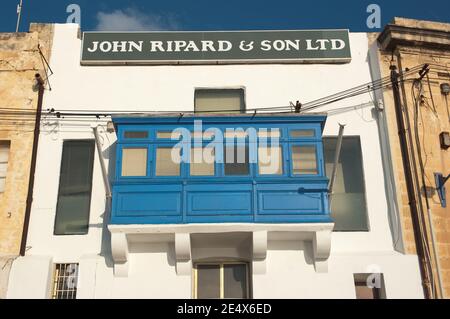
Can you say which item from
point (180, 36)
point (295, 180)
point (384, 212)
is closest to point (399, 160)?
point (384, 212)

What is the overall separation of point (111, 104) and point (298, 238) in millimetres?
5609

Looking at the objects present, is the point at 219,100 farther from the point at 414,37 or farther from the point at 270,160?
the point at 414,37

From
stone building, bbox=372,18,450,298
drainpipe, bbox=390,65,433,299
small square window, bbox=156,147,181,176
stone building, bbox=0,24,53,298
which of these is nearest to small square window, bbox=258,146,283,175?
small square window, bbox=156,147,181,176

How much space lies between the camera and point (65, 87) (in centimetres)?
1520

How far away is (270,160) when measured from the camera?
13531 millimetres

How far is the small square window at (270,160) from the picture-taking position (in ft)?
44.1

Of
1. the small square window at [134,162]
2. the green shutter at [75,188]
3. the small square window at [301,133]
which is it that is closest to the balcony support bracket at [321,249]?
the small square window at [301,133]

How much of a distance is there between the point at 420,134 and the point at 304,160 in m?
3.04

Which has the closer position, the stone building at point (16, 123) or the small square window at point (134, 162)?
the small square window at point (134, 162)

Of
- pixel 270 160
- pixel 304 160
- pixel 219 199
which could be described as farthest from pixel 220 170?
pixel 304 160

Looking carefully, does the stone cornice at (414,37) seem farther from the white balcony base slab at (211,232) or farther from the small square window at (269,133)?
the white balcony base slab at (211,232)

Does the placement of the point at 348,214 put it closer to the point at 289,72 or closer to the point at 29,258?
the point at 289,72

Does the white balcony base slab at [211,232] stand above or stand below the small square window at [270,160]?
below

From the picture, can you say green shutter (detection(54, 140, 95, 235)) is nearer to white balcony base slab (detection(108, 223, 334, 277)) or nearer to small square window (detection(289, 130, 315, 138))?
white balcony base slab (detection(108, 223, 334, 277))
